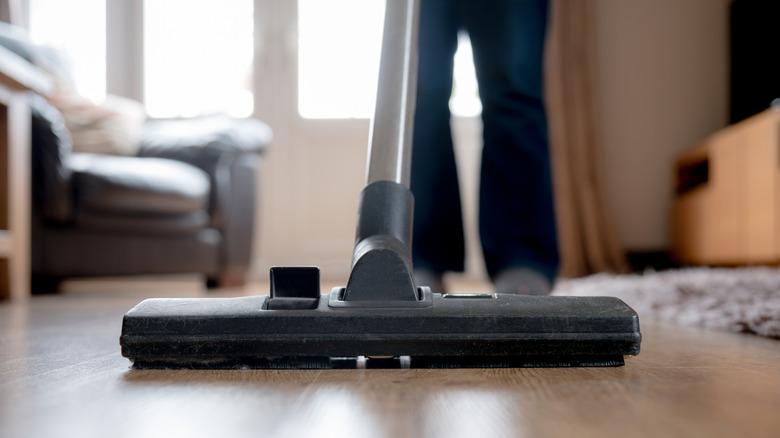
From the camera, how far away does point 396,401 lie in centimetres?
44

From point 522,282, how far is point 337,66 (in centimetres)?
285

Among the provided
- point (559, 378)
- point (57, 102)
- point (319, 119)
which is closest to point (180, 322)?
point (559, 378)

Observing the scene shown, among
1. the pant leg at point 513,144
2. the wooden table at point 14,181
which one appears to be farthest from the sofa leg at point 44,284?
the pant leg at point 513,144

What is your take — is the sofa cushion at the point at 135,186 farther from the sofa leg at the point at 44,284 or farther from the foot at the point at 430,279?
the foot at the point at 430,279

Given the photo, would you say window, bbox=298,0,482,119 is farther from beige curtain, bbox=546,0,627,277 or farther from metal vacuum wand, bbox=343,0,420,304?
metal vacuum wand, bbox=343,0,420,304

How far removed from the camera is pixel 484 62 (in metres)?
1.11

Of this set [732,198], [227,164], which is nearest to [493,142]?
[227,164]

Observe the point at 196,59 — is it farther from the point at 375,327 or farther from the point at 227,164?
the point at 375,327

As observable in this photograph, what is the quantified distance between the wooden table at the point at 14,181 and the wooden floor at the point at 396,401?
1.35 metres

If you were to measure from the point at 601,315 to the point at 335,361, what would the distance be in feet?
0.71

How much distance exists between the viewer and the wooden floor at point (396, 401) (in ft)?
1.21

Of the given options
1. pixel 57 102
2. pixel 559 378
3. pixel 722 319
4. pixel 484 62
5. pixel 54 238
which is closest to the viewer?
pixel 559 378

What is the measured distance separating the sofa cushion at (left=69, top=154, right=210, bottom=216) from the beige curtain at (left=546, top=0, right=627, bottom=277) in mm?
1884

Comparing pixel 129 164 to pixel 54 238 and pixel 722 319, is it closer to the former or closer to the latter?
pixel 54 238
